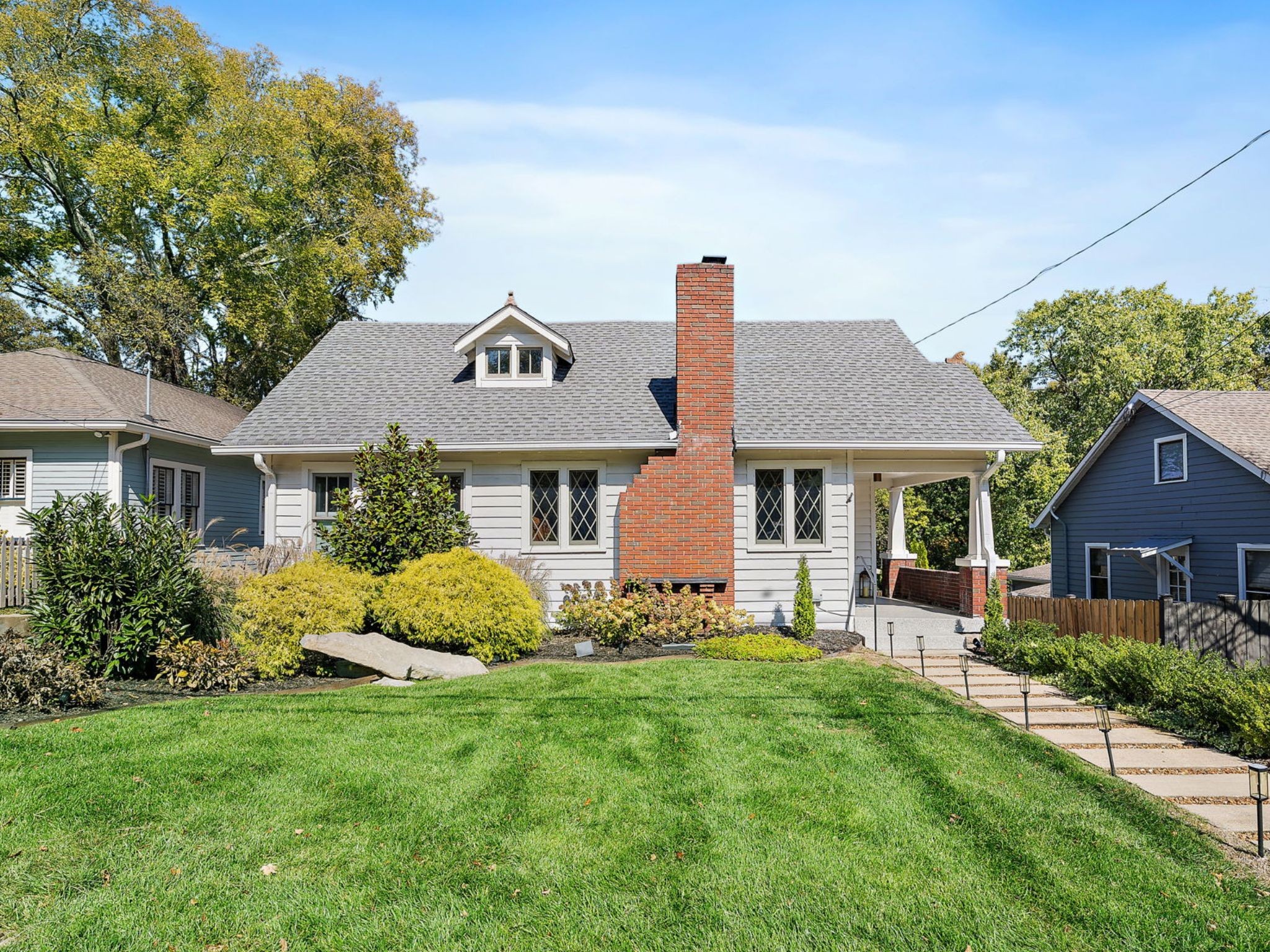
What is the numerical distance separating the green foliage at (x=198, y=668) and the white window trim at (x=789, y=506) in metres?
7.46

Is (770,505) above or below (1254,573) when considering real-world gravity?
above

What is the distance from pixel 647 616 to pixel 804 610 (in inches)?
91.5

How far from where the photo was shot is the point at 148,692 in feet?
26.8

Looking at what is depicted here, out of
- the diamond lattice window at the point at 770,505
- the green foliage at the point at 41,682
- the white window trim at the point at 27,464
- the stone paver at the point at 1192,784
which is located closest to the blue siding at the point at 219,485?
the white window trim at the point at 27,464

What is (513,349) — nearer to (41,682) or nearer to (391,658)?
(391,658)

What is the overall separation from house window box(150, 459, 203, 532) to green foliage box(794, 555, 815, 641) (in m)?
11.9

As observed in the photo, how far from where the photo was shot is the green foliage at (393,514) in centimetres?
1087

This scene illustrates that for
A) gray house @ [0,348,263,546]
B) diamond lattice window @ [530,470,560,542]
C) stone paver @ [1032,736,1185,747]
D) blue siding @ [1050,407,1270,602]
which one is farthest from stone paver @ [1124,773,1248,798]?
gray house @ [0,348,263,546]

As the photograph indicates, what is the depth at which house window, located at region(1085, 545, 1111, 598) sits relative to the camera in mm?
18219

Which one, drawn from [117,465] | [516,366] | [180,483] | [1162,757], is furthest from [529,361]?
[1162,757]

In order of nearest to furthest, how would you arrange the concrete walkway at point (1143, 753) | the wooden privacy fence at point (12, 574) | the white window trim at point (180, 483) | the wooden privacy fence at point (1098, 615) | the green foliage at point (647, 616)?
the concrete walkway at point (1143, 753) → the wooden privacy fence at point (1098, 615) → the wooden privacy fence at point (12, 574) → the green foliage at point (647, 616) → the white window trim at point (180, 483)

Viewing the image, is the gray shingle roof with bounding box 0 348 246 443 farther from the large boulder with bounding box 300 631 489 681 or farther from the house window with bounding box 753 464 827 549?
the house window with bounding box 753 464 827 549

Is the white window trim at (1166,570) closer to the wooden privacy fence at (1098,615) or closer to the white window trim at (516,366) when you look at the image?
the wooden privacy fence at (1098,615)

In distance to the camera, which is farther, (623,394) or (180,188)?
(180,188)
